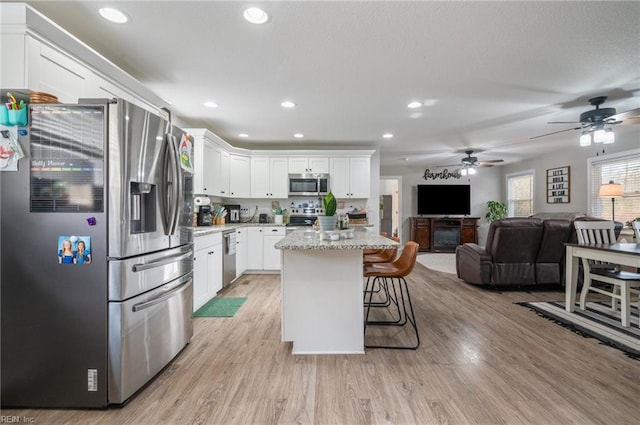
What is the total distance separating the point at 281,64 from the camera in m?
2.59

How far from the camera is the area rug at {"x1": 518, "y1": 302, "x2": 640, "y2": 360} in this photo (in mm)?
2383

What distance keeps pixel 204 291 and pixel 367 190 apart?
345cm

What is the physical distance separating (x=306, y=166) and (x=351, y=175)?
90 centimetres

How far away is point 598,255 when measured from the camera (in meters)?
2.72

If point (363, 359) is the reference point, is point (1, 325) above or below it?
above

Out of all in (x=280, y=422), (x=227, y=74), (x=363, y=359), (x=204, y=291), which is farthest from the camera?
(x=204, y=291)

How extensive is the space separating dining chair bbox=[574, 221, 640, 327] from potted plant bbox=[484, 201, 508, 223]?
17.4 ft

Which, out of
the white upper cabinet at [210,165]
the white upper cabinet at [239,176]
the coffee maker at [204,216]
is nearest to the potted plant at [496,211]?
the white upper cabinet at [239,176]

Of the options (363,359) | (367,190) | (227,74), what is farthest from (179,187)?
(367,190)

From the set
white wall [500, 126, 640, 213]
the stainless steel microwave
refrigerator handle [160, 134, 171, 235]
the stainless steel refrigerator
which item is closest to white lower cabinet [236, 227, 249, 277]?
the stainless steel microwave

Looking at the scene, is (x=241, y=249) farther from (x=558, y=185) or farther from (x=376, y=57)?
(x=558, y=185)

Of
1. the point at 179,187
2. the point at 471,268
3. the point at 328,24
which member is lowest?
the point at 471,268

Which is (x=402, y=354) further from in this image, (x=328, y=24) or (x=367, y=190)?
(x=367, y=190)

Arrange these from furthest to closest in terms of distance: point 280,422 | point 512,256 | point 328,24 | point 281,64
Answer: point 512,256 → point 281,64 → point 328,24 → point 280,422
